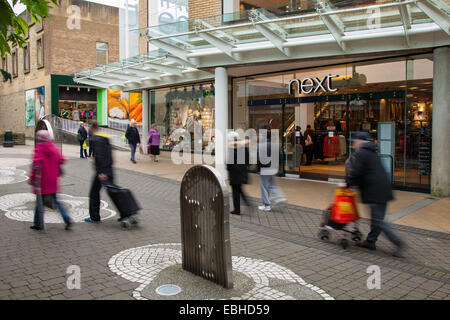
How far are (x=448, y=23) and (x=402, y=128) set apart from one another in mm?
3278

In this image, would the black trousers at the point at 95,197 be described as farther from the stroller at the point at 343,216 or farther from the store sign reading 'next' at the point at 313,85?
the store sign reading 'next' at the point at 313,85

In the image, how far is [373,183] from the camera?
5348 mm

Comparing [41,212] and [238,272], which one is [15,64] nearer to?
[41,212]

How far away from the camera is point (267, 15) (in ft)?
32.2

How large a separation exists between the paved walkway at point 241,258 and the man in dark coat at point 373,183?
0.41 metres

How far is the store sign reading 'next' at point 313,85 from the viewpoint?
12.3 metres

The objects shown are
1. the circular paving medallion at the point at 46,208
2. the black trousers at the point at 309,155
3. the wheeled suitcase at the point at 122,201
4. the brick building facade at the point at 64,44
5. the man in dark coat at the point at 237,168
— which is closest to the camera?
the wheeled suitcase at the point at 122,201

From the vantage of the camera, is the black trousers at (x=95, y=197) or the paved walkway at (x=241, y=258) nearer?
the paved walkway at (x=241, y=258)

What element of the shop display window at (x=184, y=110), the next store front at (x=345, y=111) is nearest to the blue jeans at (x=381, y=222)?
the next store front at (x=345, y=111)

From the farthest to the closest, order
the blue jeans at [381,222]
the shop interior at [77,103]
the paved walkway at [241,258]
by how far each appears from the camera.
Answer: the shop interior at [77,103] → the blue jeans at [381,222] → the paved walkway at [241,258]

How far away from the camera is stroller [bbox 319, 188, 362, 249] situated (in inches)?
218

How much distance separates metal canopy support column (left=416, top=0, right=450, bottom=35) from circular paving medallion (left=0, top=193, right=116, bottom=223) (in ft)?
24.7

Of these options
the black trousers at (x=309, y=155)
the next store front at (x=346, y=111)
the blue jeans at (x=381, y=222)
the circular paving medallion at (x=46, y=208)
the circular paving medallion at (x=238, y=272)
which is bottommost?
the circular paving medallion at (x=238, y=272)
